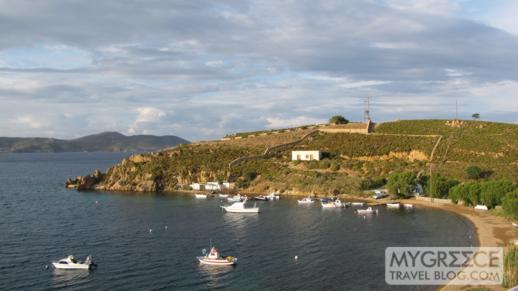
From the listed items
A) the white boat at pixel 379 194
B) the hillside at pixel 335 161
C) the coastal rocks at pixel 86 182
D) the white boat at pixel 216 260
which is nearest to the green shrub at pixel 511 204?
the hillside at pixel 335 161

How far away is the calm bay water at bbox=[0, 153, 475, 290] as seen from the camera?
5322 centimetres

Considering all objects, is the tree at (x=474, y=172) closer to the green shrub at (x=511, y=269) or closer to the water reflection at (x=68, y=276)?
the green shrub at (x=511, y=269)

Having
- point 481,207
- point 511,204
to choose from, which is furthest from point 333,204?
point 511,204

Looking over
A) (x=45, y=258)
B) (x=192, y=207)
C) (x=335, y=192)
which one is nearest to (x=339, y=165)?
(x=335, y=192)

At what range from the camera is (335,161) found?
461 feet

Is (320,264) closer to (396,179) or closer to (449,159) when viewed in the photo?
(396,179)

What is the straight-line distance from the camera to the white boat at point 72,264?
57.1 meters

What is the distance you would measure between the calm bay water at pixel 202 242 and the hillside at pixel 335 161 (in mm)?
20881

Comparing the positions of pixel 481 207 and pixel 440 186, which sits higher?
pixel 440 186

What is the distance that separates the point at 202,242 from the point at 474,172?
72622mm

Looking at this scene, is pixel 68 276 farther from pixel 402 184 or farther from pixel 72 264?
pixel 402 184

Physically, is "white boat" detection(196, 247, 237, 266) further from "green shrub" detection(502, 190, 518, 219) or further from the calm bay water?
"green shrub" detection(502, 190, 518, 219)

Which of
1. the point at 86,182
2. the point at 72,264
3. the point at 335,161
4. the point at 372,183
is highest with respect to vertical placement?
the point at 335,161

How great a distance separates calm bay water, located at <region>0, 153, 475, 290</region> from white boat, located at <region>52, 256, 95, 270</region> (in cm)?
120
